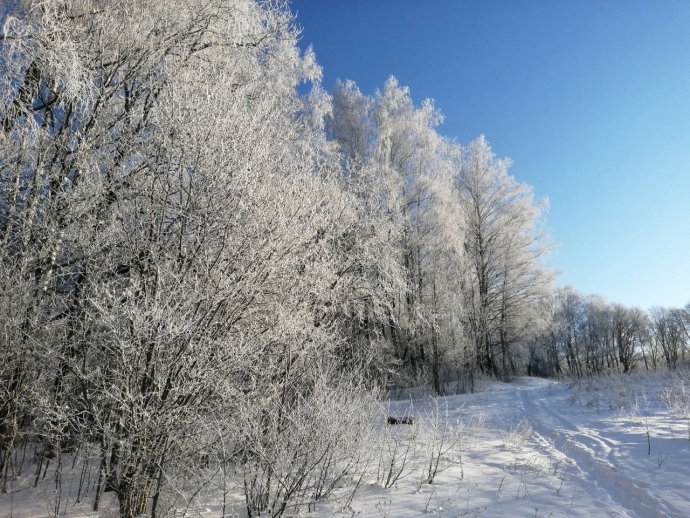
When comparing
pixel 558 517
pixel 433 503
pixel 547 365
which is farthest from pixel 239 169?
pixel 547 365

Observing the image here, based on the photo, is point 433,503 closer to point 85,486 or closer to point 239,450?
point 239,450

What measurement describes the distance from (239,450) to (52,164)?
4111 mm

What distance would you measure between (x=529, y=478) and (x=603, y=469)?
104cm

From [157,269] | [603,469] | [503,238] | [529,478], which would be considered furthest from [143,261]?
[503,238]

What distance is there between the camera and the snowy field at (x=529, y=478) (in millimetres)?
4164

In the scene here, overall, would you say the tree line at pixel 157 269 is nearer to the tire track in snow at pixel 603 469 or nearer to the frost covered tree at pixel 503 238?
the tire track in snow at pixel 603 469

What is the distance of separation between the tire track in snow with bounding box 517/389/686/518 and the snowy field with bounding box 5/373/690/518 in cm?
1

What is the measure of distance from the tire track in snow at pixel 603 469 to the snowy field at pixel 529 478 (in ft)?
0.03

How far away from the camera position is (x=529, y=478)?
5.05 m

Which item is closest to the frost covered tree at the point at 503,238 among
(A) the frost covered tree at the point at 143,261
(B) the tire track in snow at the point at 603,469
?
(B) the tire track in snow at the point at 603,469

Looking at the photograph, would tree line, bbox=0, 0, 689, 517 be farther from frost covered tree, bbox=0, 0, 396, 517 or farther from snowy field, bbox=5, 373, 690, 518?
snowy field, bbox=5, 373, 690, 518

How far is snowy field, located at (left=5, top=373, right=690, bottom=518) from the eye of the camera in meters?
4.16

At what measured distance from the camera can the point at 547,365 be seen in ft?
186

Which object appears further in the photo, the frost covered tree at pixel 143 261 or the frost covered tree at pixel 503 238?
the frost covered tree at pixel 503 238
